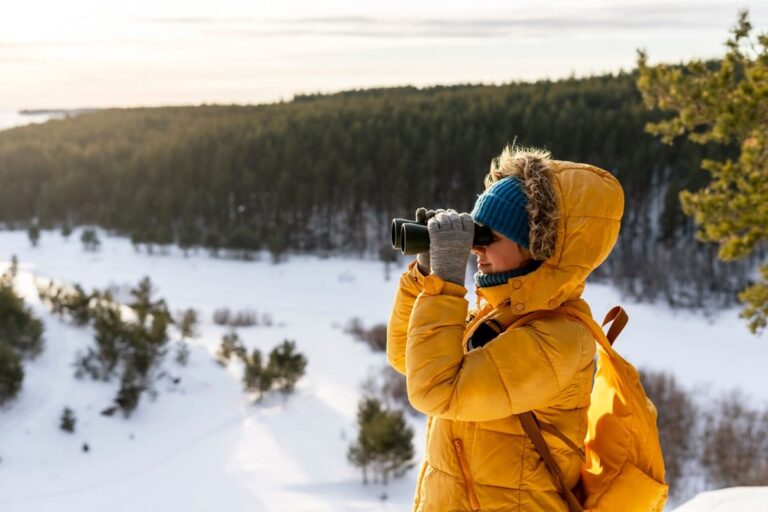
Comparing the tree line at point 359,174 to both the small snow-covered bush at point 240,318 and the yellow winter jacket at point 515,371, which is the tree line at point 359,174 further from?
the yellow winter jacket at point 515,371

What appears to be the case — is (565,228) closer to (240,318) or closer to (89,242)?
(240,318)

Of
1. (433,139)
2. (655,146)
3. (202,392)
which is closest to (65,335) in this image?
(202,392)

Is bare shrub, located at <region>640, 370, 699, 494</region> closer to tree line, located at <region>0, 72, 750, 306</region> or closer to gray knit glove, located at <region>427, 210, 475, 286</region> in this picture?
gray knit glove, located at <region>427, 210, 475, 286</region>

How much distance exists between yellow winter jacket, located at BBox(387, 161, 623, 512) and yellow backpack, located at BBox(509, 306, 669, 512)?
0.03 metres

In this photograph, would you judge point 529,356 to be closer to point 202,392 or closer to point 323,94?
point 202,392

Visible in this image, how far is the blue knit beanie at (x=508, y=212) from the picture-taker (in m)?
1.70

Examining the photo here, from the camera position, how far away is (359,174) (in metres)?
40.3

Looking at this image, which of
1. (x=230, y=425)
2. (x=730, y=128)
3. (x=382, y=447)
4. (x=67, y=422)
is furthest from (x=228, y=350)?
(x=730, y=128)

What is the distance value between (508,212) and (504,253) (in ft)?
0.35

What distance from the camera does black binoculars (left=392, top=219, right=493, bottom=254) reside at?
5.51ft

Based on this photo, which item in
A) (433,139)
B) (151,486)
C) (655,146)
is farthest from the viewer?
(433,139)

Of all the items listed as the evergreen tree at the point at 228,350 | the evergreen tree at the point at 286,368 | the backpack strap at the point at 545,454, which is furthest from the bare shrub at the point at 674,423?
the backpack strap at the point at 545,454

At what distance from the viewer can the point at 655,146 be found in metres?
36.0

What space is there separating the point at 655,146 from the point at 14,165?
41235mm
